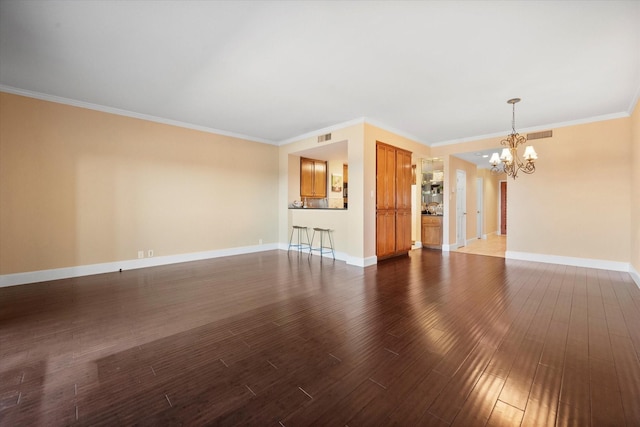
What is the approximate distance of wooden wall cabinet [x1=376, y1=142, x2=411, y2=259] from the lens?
Result: 5793 millimetres

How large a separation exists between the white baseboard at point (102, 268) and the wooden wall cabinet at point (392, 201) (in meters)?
3.45

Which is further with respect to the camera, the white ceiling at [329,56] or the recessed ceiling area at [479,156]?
the recessed ceiling area at [479,156]

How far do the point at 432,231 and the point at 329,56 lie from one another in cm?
593

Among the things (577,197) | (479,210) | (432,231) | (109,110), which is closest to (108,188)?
(109,110)

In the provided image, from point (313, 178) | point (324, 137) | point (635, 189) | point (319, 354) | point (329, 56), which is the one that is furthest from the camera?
point (313, 178)

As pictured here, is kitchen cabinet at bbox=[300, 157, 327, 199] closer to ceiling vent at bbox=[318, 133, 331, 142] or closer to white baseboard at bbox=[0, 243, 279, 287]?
ceiling vent at bbox=[318, 133, 331, 142]

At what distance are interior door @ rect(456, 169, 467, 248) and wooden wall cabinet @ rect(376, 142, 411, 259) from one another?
2.27 meters

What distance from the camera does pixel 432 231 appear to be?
300 inches

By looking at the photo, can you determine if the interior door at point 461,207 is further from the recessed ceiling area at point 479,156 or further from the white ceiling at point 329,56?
the white ceiling at point 329,56

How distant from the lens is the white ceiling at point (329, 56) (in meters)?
2.39

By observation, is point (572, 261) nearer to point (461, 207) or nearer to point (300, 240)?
point (461, 207)

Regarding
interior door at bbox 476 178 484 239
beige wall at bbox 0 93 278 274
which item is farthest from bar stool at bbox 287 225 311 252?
interior door at bbox 476 178 484 239

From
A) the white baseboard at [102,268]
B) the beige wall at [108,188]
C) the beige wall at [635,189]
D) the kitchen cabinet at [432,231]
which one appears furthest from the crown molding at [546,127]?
the white baseboard at [102,268]

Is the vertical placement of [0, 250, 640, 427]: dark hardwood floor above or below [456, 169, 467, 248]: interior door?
below
